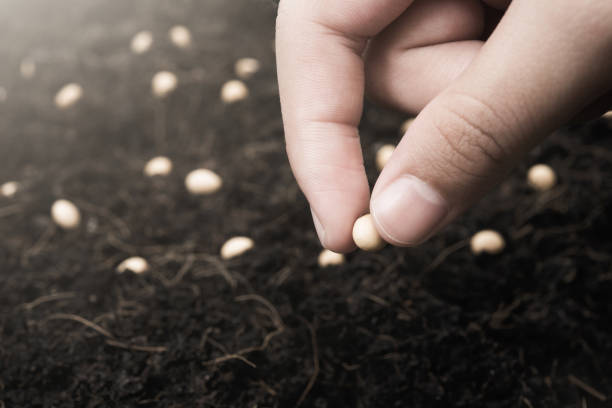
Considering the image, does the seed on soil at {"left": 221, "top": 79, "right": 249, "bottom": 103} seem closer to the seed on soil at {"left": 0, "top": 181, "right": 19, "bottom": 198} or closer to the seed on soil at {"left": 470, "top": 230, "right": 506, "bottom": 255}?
the seed on soil at {"left": 0, "top": 181, "right": 19, "bottom": 198}

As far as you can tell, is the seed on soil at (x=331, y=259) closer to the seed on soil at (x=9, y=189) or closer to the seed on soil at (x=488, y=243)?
the seed on soil at (x=488, y=243)

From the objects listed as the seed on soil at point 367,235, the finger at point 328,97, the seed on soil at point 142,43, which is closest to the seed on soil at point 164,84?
the seed on soil at point 142,43

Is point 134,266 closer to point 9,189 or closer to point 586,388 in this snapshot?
point 9,189

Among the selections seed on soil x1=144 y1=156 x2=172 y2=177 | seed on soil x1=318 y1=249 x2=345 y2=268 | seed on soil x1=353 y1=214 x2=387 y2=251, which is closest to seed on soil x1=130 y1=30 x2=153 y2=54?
seed on soil x1=144 y1=156 x2=172 y2=177

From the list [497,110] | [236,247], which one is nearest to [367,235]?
[497,110]

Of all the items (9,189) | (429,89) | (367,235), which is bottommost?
(9,189)

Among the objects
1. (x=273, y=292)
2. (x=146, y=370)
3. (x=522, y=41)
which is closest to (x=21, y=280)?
(x=146, y=370)
